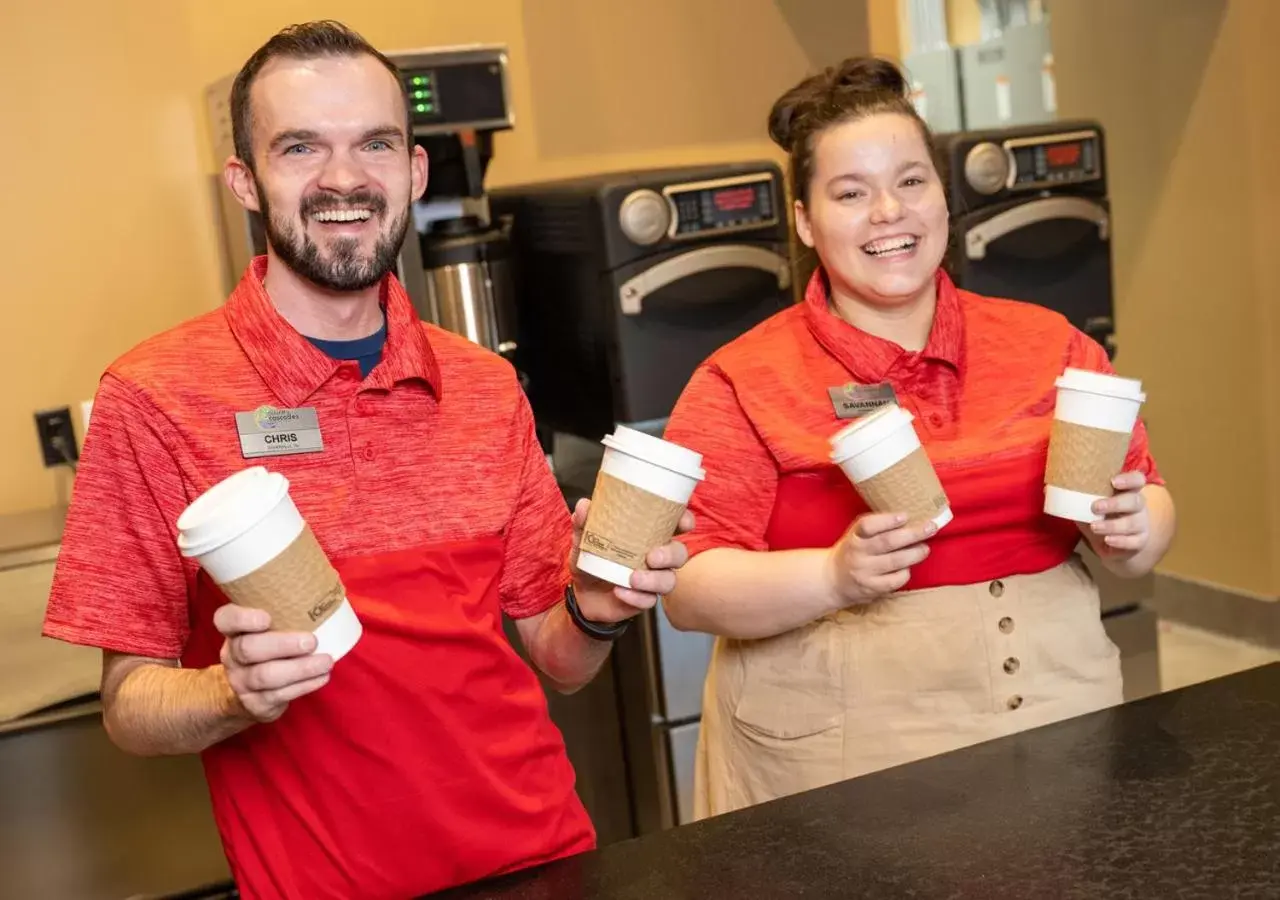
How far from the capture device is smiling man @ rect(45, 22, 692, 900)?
4.68 ft

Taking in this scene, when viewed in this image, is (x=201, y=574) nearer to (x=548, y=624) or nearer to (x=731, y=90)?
(x=548, y=624)

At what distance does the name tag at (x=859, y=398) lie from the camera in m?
1.80

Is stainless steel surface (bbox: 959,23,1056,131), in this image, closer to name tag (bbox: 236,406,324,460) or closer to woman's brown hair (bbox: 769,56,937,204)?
woman's brown hair (bbox: 769,56,937,204)

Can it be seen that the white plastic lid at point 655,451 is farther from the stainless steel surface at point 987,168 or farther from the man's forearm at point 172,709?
the stainless steel surface at point 987,168

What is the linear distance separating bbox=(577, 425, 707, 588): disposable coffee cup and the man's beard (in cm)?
36

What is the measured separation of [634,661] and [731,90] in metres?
1.62

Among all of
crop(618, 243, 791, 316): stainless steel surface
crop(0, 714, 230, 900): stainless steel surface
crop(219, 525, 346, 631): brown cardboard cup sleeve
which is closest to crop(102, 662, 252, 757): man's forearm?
crop(219, 525, 346, 631): brown cardboard cup sleeve

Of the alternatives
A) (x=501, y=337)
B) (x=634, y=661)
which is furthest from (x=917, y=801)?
(x=501, y=337)

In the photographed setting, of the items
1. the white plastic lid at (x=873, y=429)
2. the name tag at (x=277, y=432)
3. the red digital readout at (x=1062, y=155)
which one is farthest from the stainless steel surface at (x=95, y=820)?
the red digital readout at (x=1062, y=155)

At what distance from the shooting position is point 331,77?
1531 mm

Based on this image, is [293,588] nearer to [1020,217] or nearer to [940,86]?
[1020,217]

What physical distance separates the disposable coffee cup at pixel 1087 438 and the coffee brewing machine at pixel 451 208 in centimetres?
142

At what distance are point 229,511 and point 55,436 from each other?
1.96m

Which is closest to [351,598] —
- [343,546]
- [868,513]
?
[343,546]
